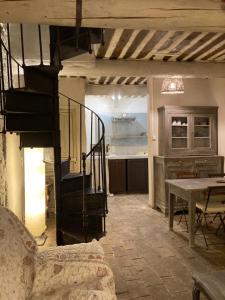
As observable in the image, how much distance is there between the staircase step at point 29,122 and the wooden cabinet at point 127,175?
176 inches

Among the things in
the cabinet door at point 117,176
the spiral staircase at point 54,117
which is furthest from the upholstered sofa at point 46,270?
the cabinet door at point 117,176

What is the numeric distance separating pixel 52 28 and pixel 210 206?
10.0ft

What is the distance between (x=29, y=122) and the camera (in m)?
3.42

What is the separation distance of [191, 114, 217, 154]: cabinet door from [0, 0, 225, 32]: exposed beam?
366cm

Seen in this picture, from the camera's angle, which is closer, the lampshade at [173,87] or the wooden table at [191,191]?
the wooden table at [191,191]

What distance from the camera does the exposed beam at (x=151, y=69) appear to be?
516 cm

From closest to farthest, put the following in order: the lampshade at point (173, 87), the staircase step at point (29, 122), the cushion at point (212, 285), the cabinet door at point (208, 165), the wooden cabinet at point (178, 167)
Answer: the cushion at point (212, 285) < the staircase step at point (29, 122) < the lampshade at point (173, 87) < the wooden cabinet at point (178, 167) < the cabinet door at point (208, 165)

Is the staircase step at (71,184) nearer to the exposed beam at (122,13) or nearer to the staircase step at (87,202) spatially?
the staircase step at (87,202)

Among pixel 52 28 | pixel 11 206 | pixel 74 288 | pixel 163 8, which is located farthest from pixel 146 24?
pixel 11 206

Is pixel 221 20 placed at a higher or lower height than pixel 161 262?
higher

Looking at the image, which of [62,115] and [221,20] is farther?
[62,115]

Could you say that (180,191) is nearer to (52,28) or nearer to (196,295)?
(196,295)

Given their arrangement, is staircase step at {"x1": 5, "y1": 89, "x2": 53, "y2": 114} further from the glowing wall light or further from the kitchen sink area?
the kitchen sink area

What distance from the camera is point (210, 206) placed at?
4176 millimetres
